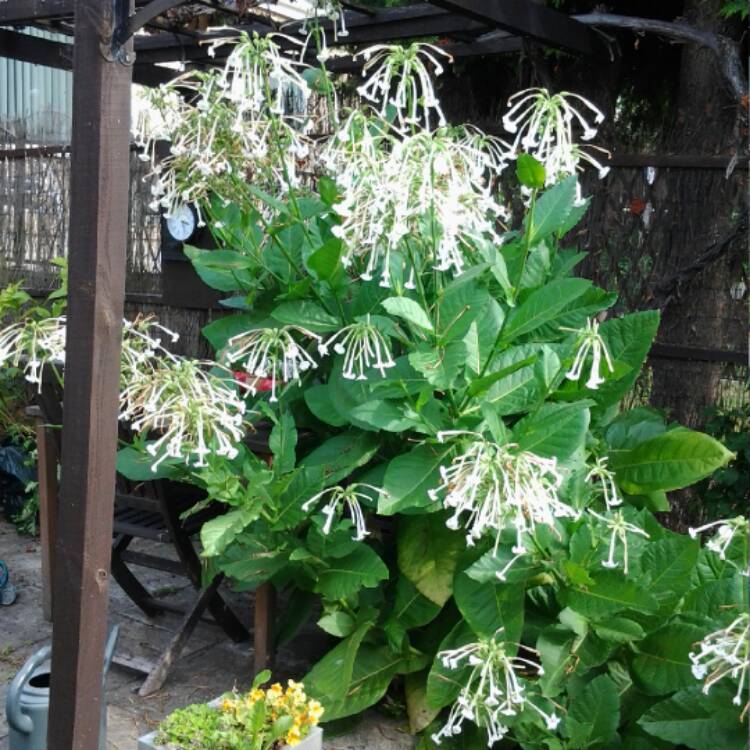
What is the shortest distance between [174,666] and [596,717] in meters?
1.74

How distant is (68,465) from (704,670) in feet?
5.05

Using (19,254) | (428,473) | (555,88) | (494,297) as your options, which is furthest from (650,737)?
(19,254)

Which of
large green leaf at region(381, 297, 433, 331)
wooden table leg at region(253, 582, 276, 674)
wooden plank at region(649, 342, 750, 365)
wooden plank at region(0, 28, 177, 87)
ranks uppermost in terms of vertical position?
wooden plank at region(0, 28, 177, 87)

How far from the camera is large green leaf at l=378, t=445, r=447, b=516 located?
9.52 feet

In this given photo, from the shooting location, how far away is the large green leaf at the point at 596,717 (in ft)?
9.21

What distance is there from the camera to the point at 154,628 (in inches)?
165

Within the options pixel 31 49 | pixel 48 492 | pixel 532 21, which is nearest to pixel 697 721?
pixel 48 492

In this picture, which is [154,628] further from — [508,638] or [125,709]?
[508,638]

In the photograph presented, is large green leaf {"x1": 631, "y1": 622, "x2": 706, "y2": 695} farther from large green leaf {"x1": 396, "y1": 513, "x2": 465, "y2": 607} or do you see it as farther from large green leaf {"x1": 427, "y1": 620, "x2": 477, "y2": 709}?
large green leaf {"x1": 396, "y1": 513, "x2": 465, "y2": 607}

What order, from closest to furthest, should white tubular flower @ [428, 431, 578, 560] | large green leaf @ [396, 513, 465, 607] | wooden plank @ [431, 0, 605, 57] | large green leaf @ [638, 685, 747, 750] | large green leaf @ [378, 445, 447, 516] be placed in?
white tubular flower @ [428, 431, 578, 560], large green leaf @ [638, 685, 747, 750], large green leaf @ [378, 445, 447, 516], large green leaf @ [396, 513, 465, 607], wooden plank @ [431, 0, 605, 57]

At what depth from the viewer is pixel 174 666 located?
388cm

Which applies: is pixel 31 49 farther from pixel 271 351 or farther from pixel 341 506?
pixel 341 506

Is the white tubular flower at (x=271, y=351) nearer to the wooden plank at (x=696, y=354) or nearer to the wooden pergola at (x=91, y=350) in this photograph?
the wooden pergola at (x=91, y=350)

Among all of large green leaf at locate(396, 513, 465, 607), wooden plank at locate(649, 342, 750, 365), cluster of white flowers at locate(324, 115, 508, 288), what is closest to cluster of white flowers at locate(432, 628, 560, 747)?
large green leaf at locate(396, 513, 465, 607)
